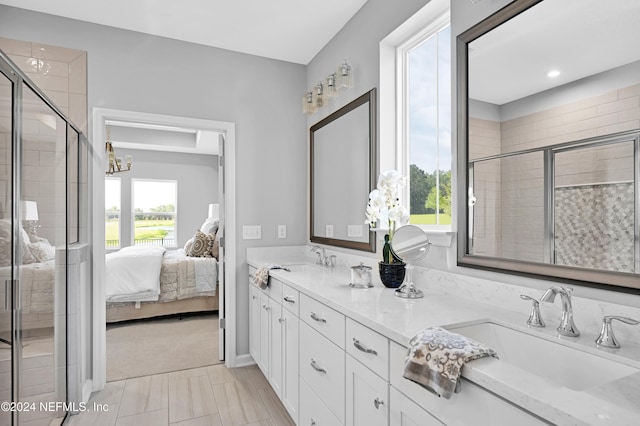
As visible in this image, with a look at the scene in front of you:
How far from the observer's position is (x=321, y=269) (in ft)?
8.79

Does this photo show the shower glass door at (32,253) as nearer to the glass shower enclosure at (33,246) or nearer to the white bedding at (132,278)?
the glass shower enclosure at (33,246)

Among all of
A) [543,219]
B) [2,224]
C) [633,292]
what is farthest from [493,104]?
[2,224]

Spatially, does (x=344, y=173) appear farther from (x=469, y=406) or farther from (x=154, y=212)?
(x=154, y=212)

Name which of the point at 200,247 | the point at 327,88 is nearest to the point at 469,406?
the point at 327,88

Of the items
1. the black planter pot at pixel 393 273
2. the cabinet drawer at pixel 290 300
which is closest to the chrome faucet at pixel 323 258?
the cabinet drawer at pixel 290 300

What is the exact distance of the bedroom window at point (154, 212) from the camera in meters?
7.12

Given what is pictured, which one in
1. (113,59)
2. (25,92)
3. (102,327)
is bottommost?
(102,327)

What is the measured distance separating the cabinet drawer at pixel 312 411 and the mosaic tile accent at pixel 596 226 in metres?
1.14

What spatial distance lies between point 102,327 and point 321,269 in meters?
1.71

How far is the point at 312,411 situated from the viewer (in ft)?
5.99

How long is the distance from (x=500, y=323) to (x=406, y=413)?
475mm

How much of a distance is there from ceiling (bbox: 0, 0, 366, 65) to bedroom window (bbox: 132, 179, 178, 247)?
4.89 m

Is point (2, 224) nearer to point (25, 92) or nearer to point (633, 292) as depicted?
point (25, 92)

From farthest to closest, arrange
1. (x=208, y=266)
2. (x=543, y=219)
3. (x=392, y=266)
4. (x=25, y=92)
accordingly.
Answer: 1. (x=208, y=266)
2. (x=392, y=266)
3. (x=25, y=92)
4. (x=543, y=219)
